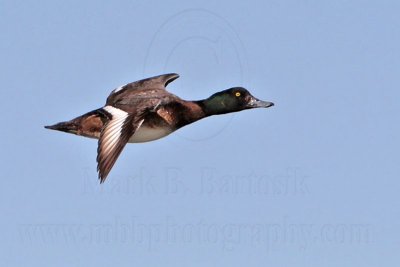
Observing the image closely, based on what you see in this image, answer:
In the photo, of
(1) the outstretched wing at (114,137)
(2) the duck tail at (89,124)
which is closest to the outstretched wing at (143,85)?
(2) the duck tail at (89,124)

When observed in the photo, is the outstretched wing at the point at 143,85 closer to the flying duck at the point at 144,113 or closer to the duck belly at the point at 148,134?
the flying duck at the point at 144,113

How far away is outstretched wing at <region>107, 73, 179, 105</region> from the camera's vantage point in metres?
23.1

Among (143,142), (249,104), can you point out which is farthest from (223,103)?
(143,142)

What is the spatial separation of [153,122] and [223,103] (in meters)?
1.83

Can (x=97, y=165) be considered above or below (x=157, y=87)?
below

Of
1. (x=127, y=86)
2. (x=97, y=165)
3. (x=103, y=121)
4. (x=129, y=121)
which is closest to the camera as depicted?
(x=97, y=165)

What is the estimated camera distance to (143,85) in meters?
23.8

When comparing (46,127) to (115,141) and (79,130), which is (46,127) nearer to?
(79,130)

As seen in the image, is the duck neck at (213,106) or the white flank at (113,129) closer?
the white flank at (113,129)

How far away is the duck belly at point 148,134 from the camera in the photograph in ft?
71.6

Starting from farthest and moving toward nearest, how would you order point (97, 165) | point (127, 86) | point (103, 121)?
1. point (127, 86)
2. point (103, 121)
3. point (97, 165)

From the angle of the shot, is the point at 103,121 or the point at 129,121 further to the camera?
the point at 103,121

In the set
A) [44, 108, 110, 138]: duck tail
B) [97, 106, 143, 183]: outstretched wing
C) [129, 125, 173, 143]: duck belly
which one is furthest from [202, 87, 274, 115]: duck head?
[97, 106, 143, 183]: outstretched wing

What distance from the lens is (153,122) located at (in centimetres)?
2188
